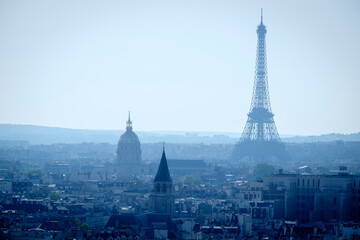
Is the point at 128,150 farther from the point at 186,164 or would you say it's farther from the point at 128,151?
the point at 186,164

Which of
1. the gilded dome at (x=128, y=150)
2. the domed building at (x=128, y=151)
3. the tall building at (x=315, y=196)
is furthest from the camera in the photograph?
the gilded dome at (x=128, y=150)

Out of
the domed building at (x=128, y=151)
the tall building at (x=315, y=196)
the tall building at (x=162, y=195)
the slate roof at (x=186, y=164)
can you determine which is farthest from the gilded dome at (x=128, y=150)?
the tall building at (x=162, y=195)

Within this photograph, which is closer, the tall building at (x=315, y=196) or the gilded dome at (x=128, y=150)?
the tall building at (x=315, y=196)

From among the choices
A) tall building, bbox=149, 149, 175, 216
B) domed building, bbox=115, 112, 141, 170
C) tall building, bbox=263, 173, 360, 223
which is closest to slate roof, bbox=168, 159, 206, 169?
domed building, bbox=115, 112, 141, 170

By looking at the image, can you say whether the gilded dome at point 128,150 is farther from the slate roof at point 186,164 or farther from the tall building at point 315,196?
the tall building at point 315,196

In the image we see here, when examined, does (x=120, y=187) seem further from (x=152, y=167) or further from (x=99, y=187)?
(x=152, y=167)

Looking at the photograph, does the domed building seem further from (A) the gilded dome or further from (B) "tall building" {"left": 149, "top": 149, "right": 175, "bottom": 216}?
(B) "tall building" {"left": 149, "top": 149, "right": 175, "bottom": 216}

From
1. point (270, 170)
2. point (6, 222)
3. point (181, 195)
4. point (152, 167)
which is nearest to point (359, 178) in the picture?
point (181, 195)
